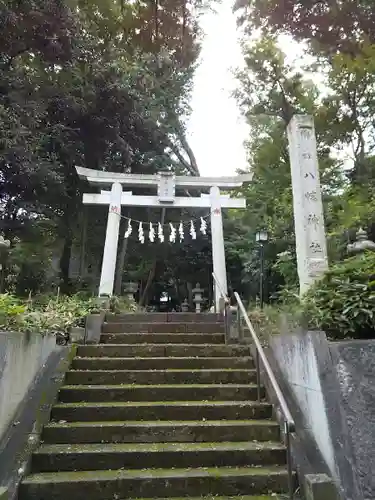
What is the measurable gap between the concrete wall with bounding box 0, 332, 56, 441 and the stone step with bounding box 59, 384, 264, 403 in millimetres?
464

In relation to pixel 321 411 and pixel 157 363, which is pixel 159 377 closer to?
pixel 157 363

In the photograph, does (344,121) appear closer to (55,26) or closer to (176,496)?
(55,26)

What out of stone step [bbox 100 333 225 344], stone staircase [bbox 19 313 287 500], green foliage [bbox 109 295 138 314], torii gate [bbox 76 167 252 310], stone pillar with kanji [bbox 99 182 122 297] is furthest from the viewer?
torii gate [bbox 76 167 252 310]

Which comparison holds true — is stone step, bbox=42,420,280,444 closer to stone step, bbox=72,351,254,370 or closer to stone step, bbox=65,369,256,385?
stone step, bbox=65,369,256,385

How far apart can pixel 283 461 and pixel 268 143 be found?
35.0ft

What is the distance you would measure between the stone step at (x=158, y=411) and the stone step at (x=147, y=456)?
0.40m

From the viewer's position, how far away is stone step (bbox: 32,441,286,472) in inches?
131

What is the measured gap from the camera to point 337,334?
347 cm

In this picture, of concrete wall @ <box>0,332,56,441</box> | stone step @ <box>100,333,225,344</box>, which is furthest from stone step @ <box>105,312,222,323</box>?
concrete wall @ <box>0,332,56,441</box>

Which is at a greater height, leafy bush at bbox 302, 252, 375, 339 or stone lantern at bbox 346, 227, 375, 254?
stone lantern at bbox 346, 227, 375, 254

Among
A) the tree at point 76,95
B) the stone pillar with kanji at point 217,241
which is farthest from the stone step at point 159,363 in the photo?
the tree at point 76,95

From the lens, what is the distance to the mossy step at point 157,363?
16.0ft

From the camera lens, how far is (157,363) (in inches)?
193

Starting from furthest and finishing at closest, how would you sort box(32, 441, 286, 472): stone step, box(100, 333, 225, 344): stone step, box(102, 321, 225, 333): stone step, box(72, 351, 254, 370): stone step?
box(102, 321, 225, 333): stone step → box(100, 333, 225, 344): stone step → box(72, 351, 254, 370): stone step → box(32, 441, 286, 472): stone step
